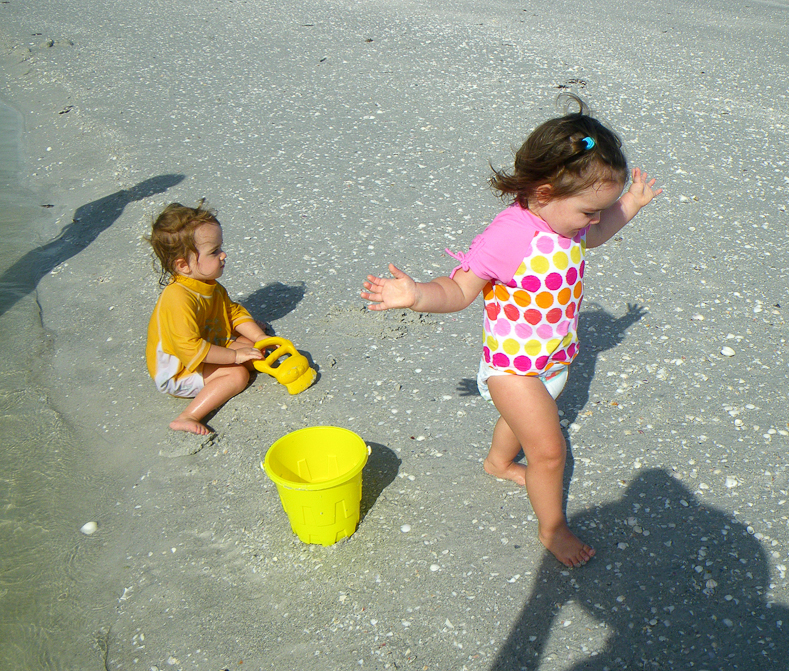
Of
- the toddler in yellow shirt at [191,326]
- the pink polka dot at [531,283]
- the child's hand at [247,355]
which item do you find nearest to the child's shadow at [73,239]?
the toddler in yellow shirt at [191,326]

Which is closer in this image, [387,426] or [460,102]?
[387,426]

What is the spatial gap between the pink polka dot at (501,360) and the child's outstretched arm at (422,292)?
23 centimetres

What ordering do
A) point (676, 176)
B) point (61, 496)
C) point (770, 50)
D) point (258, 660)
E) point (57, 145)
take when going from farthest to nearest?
point (770, 50), point (57, 145), point (676, 176), point (61, 496), point (258, 660)

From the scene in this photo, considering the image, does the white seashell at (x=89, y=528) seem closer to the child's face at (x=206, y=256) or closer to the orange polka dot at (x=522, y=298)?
the child's face at (x=206, y=256)

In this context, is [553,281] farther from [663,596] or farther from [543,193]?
[663,596]

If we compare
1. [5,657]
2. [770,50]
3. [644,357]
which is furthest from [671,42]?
[5,657]

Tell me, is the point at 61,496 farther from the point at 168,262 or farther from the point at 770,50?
the point at 770,50

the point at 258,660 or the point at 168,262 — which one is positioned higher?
the point at 168,262

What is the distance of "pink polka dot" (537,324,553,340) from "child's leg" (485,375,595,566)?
0.51 ft

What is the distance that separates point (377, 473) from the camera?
3.02 m

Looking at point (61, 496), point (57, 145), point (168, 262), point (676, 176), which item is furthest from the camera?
point (57, 145)

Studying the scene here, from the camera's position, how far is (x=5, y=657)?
247 centimetres

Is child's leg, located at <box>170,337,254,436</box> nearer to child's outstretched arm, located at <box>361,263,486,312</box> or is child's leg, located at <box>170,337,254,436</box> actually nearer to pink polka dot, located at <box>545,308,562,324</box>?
child's outstretched arm, located at <box>361,263,486,312</box>

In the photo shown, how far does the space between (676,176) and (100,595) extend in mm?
4897
